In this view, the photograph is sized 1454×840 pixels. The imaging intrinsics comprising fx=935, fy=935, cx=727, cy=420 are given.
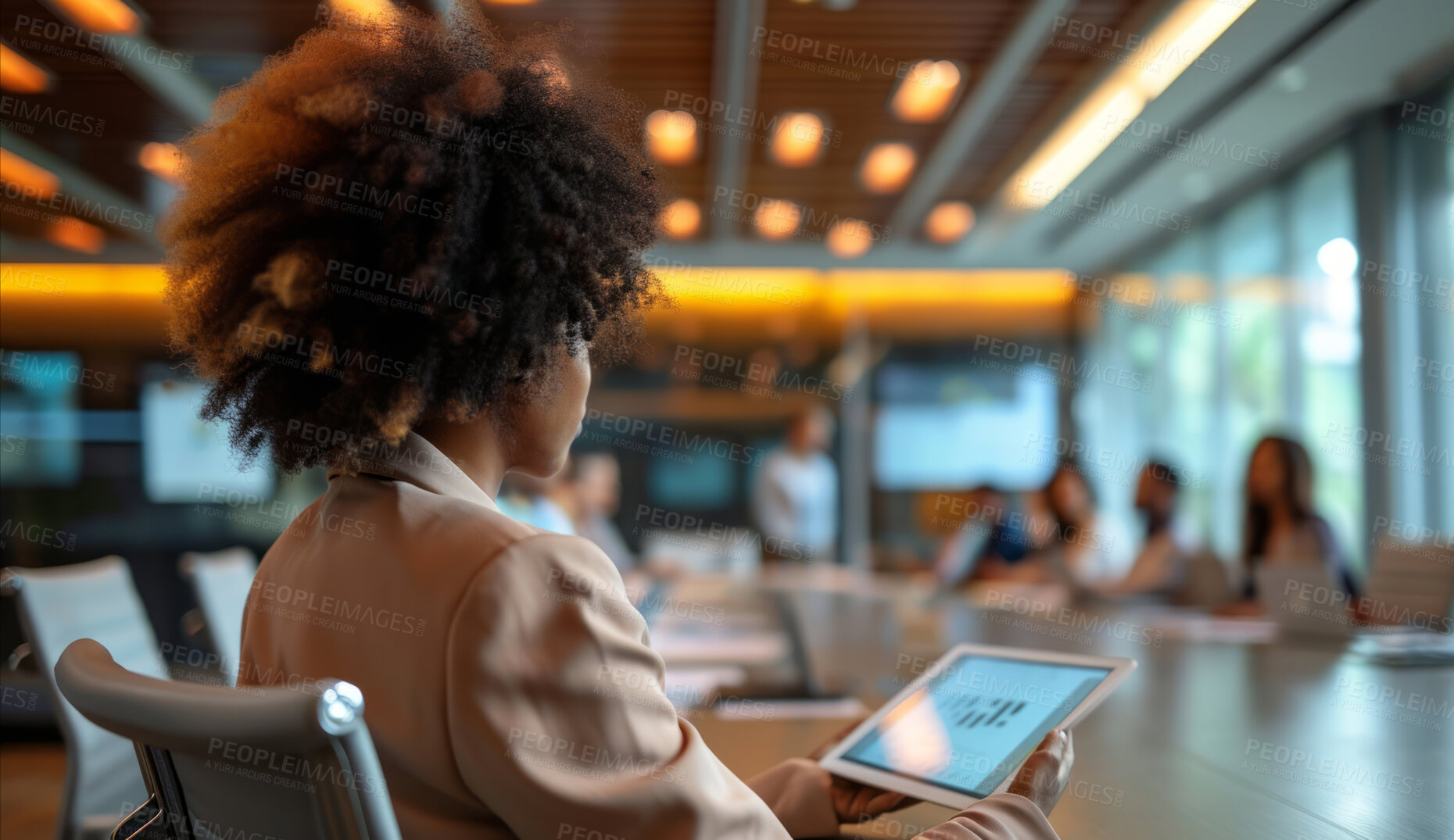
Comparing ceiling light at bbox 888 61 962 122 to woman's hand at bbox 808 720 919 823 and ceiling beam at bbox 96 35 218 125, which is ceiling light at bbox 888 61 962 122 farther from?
woman's hand at bbox 808 720 919 823

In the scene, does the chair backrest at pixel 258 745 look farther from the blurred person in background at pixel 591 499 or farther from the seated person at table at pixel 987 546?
the seated person at table at pixel 987 546

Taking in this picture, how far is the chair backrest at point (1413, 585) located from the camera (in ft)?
9.14

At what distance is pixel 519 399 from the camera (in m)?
0.85

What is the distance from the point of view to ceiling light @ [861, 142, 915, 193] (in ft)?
18.5

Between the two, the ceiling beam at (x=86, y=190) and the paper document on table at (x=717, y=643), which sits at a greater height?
the ceiling beam at (x=86, y=190)

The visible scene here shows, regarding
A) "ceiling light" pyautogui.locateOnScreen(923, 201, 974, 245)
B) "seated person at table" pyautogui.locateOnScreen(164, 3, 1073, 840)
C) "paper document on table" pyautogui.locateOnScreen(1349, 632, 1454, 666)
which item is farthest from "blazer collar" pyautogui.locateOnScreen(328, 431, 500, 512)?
"ceiling light" pyautogui.locateOnScreen(923, 201, 974, 245)

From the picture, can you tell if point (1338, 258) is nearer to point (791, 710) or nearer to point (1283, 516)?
point (1283, 516)

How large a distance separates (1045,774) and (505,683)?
0.50 meters

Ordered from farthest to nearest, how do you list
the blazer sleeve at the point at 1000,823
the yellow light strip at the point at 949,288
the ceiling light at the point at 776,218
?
the yellow light strip at the point at 949,288 → the ceiling light at the point at 776,218 → the blazer sleeve at the point at 1000,823

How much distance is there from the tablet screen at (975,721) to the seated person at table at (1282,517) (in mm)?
3053

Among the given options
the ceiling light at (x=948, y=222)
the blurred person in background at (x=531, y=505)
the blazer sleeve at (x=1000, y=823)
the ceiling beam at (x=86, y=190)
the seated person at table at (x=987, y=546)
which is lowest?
the seated person at table at (x=987, y=546)

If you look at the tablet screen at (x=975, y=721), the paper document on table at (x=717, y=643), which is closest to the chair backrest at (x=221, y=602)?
the paper document on table at (x=717, y=643)

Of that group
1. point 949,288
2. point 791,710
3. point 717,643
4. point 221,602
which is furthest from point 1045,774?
point 949,288

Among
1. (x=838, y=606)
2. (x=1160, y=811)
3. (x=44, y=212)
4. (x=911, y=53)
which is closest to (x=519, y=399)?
(x=1160, y=811)
